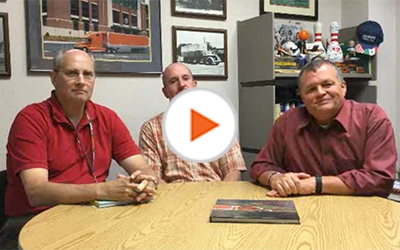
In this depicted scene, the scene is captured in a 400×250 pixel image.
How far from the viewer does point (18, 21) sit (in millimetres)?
2350

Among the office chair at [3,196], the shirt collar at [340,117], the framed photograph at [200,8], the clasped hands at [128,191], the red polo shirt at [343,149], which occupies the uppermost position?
the framed photograph at [200,8]

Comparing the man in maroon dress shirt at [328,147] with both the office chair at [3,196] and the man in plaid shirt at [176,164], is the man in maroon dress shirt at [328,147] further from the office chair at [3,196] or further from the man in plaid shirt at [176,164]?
the office chair at [3,196]

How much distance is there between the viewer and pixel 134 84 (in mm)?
2691

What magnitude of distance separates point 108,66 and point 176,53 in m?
0.49

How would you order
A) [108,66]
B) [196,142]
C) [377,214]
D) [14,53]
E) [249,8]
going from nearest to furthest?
[377,214] < [196,142] < [14,53] < [108,66] < [249,8]

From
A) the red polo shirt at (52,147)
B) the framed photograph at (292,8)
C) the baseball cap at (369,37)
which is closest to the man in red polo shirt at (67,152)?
the red polo shirt at (52,147)

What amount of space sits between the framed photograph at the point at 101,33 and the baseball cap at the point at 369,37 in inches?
58.0

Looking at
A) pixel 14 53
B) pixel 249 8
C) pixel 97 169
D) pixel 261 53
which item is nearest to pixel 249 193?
pixel 97 169

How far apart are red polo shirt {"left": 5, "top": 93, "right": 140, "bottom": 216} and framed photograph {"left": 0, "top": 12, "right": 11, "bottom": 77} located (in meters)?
0.62

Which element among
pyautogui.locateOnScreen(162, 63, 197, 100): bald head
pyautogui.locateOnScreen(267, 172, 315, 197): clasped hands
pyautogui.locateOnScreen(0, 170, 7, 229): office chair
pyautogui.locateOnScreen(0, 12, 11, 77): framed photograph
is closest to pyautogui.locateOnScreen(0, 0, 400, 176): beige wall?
pyautogui.locateOnScreen(0, 12, 11, 77): framed photograph

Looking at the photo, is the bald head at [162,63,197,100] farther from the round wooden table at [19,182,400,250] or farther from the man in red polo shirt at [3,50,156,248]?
the round wooden table at [19,182,400,250]

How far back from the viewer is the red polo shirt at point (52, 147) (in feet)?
5.49

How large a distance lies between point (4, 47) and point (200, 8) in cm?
132

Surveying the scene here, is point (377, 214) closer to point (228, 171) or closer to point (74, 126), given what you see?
point (228, 171)
